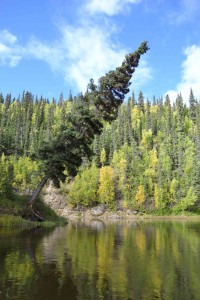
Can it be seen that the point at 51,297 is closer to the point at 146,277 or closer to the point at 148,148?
the point at 146,277

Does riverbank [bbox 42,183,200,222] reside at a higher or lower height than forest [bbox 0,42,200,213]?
lower

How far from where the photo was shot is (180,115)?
163375 millimetres

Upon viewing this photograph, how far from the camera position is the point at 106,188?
126m

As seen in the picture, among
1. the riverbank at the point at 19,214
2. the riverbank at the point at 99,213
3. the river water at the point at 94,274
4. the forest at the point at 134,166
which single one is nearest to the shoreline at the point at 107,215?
the riverbank at the point at 99,213

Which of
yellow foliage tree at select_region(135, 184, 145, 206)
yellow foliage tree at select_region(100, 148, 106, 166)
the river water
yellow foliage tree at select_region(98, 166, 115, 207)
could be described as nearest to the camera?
the river water

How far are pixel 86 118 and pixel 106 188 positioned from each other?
8800 centimetres

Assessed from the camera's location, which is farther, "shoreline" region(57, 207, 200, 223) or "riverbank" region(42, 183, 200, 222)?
"shoreline" region(57, 207, 200, 223)

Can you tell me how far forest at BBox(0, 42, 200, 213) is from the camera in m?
41.5

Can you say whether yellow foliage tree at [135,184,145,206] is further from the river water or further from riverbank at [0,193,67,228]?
the river water

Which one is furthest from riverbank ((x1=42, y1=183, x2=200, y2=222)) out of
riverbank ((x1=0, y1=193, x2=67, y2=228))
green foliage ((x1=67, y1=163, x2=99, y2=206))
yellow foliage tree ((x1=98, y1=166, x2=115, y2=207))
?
riverbank ((x1=0, y1=193, x2=67, y2=228))

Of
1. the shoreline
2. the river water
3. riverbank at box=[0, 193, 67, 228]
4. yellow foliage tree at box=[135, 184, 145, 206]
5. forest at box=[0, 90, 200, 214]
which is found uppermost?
forest at box=[0, 90, 200, 214]

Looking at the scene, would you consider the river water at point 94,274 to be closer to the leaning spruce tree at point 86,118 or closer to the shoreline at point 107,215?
the leaning spruce tree at point 86,118

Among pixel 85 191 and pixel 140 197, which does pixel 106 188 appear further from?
pixel 140 197

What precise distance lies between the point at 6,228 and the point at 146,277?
2362 cm
